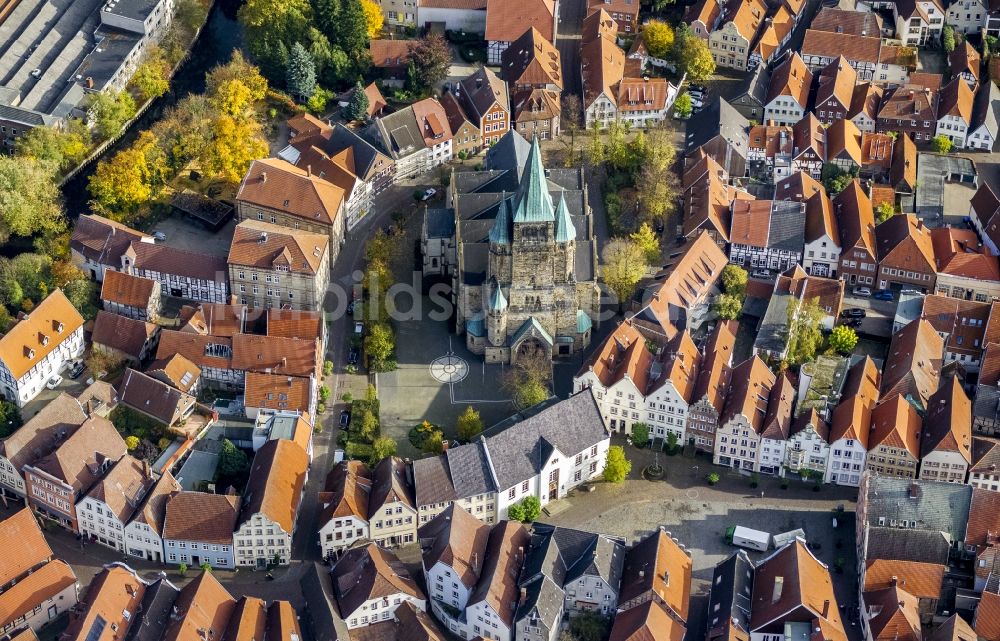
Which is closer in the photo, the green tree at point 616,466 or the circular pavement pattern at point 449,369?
the green tree at point 616,466

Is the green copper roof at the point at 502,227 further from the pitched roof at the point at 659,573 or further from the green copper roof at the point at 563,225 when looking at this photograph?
the pitched roof at the point at 659,573

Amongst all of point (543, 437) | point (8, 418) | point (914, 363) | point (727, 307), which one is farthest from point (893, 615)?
point (8, 418)

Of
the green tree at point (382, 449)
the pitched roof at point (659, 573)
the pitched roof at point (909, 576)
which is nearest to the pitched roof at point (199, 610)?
the green tree at point (382, 449)

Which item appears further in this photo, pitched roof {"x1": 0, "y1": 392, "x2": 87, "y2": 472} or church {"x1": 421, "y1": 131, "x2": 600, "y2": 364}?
church {"x1": 421, "y1": 131, "x2": 600, "y2": 364}

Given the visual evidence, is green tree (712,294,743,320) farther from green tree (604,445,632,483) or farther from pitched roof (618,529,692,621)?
pitched roof (618,529,692,621)

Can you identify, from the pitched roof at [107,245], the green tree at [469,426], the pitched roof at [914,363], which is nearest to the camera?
the green tree at [469,426]

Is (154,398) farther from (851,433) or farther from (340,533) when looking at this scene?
(851,433)

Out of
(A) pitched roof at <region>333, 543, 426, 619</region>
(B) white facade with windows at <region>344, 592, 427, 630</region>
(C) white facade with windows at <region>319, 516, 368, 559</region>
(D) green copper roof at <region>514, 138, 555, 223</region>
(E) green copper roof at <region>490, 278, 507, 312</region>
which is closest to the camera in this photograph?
(B) white facade with windows at <region>344, 592, 427, 630</region>

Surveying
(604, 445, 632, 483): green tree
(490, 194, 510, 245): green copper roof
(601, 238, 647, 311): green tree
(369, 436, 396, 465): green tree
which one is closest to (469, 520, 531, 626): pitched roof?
(604, 445, 632, 483): green tree
